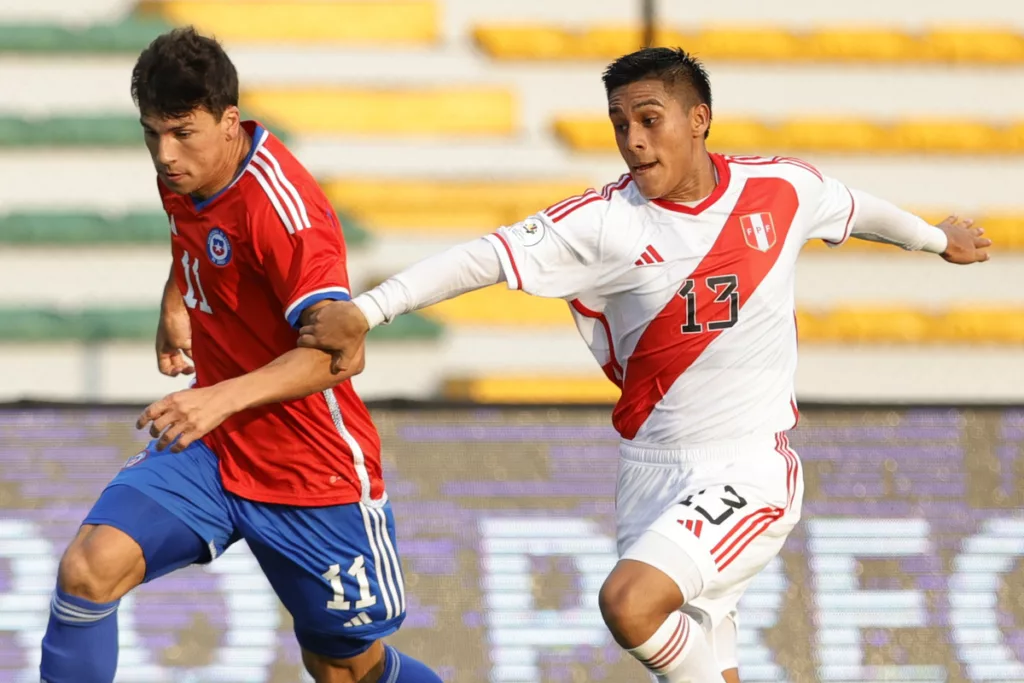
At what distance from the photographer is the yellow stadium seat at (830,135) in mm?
9539

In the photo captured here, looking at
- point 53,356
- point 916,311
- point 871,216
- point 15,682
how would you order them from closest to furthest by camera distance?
1. point 871,216
2. point 15,682
3. point 53,356
4. point 916,311

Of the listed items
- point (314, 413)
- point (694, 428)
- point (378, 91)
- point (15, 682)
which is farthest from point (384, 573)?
point (378, 91)

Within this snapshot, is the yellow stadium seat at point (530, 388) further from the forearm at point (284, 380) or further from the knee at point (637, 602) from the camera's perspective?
the forearm at point (284, 380)

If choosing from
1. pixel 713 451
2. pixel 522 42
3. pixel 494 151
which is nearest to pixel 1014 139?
pixel 522 42

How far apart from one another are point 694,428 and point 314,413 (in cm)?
102

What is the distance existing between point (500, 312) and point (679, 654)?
533 centimetres

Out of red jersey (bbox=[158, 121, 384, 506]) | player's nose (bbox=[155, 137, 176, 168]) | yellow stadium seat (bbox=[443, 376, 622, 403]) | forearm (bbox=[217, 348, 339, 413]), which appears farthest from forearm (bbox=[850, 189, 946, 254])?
yellow stadium seat (bbox=[443, 376, 622, 403])

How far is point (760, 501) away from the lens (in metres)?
4.02

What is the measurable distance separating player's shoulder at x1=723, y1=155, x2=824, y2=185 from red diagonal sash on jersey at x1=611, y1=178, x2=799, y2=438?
72 millimetres

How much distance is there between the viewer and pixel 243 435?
13.4 ft

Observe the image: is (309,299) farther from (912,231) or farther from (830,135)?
(830,135)

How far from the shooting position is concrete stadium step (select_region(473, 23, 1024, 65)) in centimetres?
962

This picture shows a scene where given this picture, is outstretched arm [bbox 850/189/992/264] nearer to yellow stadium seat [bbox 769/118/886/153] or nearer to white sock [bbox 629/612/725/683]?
white sock [bbox 629/612/725/683]

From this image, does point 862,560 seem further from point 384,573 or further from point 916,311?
point 916,311
